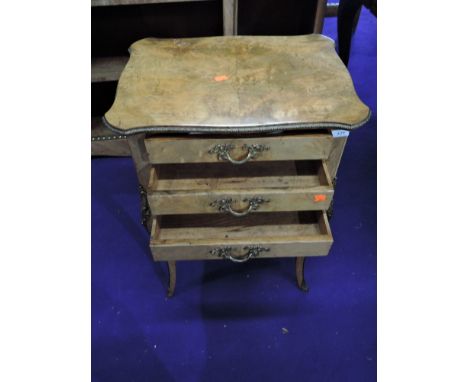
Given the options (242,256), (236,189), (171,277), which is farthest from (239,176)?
(171,277)

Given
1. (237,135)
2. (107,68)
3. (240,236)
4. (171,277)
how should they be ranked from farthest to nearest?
(107,68) < (171,277) < (240,236) < (237,135)

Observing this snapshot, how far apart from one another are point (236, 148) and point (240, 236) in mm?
256

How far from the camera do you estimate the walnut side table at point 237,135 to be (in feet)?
2.71

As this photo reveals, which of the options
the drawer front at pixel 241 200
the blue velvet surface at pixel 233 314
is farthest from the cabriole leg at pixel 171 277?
the drawer front at pixel 241 200

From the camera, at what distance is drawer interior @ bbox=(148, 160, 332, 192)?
927 millimetres

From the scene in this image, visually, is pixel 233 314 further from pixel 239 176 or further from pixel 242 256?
pixel 239 176

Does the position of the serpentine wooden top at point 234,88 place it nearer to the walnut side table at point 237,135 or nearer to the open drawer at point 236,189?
the walnut side table at point 237,135

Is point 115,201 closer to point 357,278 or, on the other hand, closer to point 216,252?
point 216,252

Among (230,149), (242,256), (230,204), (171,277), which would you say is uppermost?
(230,149)

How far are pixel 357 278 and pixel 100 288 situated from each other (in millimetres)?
898

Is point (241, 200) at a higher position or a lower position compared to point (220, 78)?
lower

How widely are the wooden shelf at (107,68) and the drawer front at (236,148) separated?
28.9 inches

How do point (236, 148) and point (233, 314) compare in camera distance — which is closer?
point (236, 148)

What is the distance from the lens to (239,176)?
976mm
